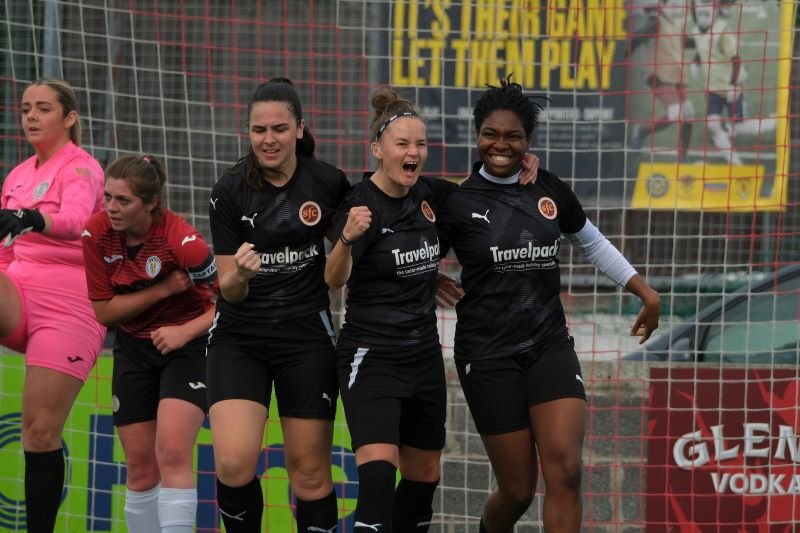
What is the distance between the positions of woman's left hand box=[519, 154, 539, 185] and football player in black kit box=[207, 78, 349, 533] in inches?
30.3

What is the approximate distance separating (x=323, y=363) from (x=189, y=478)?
0.85 metres

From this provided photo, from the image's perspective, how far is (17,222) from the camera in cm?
492

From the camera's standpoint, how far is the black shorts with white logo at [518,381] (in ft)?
15.6

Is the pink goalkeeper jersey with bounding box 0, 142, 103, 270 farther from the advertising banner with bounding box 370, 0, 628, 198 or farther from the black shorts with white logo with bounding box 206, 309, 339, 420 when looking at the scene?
the advertising banner with bounding box 370, 0, 628, 198

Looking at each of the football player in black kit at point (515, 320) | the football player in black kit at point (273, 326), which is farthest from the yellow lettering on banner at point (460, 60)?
the football player in black kit at point (273, 326)

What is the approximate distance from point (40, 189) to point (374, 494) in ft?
7.19

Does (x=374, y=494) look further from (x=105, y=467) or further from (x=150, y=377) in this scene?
(x=105, y=467)

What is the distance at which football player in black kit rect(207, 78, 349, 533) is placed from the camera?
453 cm

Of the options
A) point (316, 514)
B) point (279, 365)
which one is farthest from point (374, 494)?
point (279, 365)

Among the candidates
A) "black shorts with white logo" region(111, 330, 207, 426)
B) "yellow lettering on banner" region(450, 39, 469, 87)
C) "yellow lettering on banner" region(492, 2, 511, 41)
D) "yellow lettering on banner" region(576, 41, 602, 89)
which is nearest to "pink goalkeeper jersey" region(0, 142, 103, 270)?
"black shorts with white logo" region(111, 330, 207, 426)

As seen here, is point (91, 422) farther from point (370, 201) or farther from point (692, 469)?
point (692, 469)

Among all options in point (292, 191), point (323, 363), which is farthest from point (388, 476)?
point (292, 191)

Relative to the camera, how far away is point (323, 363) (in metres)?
4.64

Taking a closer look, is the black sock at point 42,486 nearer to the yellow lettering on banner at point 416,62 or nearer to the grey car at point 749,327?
the grey car at point 749,327
